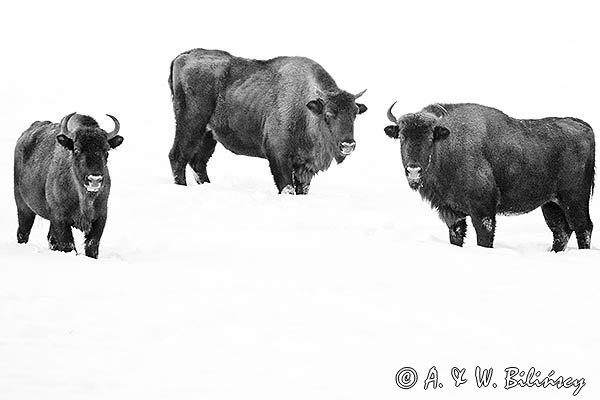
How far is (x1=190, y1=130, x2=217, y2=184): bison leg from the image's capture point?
16781 millimetres

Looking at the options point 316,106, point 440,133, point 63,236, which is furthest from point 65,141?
point 316,106

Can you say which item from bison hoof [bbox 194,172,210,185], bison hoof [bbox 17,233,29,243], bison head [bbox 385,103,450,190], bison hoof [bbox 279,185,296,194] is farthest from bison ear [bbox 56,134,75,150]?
bison hoof [bbox 194,172,210,185]

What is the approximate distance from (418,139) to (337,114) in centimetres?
372

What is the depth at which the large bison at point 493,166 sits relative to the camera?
38.3 feet

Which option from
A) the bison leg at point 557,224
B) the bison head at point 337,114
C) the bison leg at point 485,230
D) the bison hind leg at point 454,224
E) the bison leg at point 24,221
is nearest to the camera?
the bison leg at point 485,230

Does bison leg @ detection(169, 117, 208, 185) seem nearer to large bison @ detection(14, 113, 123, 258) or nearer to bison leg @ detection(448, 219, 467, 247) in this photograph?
large bison @ detection(14, 113, 123, 258)

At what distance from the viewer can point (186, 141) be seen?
16.6 m

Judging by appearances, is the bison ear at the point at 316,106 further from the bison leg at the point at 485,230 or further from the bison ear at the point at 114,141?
the bison ear at the point at 114,141

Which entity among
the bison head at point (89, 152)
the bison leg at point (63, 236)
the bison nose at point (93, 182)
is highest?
the bison head at point (89, 152)

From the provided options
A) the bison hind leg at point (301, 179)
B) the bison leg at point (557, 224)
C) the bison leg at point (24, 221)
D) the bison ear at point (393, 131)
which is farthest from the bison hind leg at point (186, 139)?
the bison leg at point (557, 224)

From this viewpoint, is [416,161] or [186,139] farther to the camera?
[186,139]

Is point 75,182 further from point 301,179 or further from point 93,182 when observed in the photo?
point 301,179

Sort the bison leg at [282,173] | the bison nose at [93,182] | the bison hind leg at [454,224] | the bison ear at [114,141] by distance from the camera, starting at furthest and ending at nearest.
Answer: the bison leg at [282,173] < the bison hind leg at [454,224] < the bison ear at [114,141] < the bison nose at [93,182]

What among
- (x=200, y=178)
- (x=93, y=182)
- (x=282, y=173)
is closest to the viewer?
(x=93, y=182)
